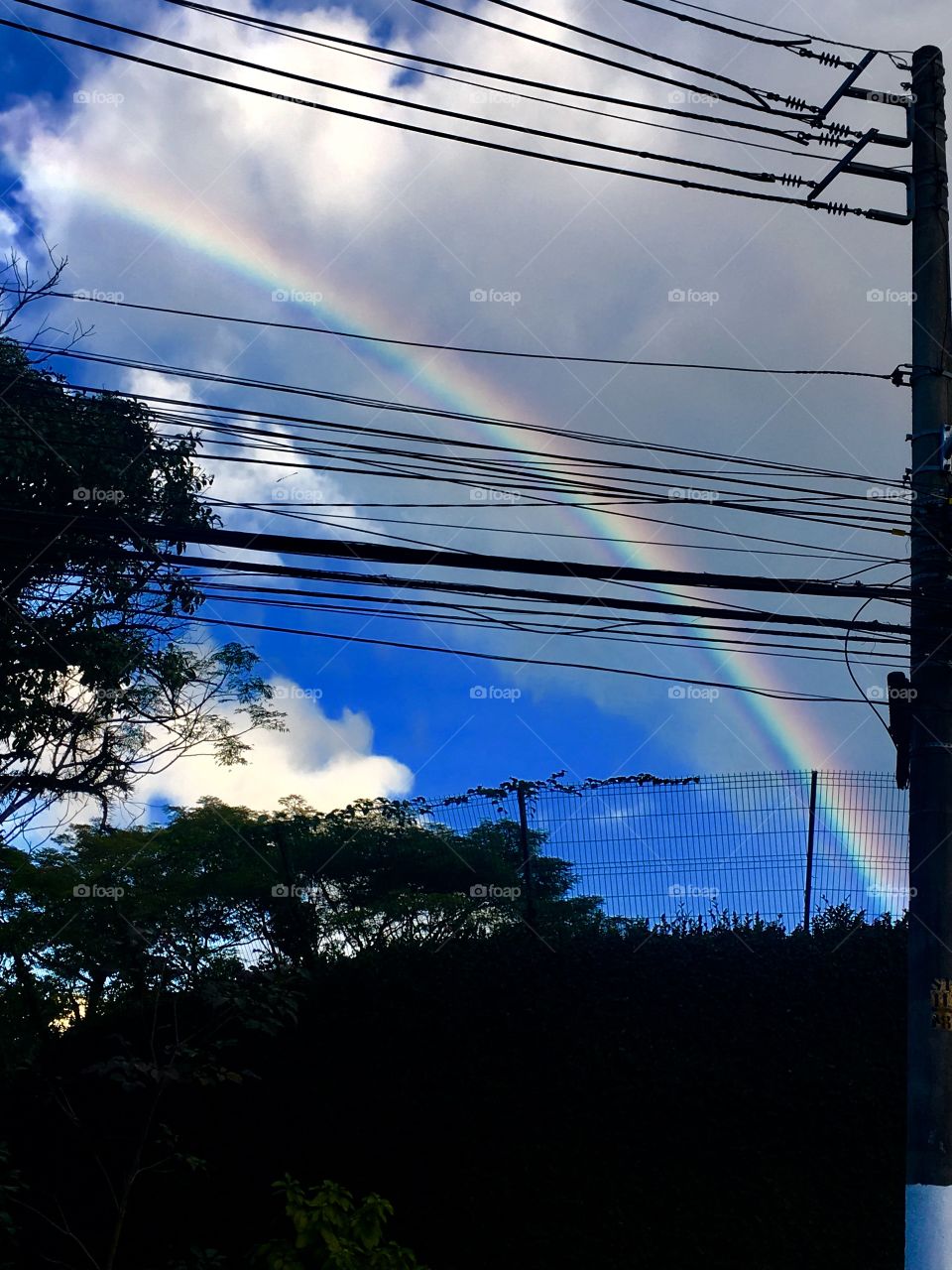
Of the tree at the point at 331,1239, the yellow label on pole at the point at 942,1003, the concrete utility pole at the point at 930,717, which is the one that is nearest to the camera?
the concrete utility pole at the point at 930,717

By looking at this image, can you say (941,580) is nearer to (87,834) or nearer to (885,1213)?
(885,1213)

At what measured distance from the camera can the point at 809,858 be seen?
1119 cm

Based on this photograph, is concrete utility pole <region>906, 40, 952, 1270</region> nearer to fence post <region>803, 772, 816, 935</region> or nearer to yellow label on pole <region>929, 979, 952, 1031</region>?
yellow label on pole <region>929, 979, 952, 1031</region>

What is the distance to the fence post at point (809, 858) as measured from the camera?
1111cm

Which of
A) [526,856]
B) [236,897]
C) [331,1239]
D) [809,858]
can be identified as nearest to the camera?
[331,1239]

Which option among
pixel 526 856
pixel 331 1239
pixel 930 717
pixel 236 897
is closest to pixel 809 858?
pixel 526 856

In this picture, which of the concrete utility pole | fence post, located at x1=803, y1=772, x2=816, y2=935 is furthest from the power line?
fence post, located at x1=803, y1=772, x2=816, y2=935

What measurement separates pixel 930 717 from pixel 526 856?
5.22m

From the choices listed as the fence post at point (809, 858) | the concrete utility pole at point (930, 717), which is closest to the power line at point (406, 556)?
the concrete utility pole at point (930, 717)

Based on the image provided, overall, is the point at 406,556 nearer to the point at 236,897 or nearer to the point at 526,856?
the point at 526,856

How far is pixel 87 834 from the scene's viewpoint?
14.7m

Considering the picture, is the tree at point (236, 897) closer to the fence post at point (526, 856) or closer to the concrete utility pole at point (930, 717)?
the fence post at point (526, 856)

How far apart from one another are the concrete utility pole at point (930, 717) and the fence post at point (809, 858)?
3816mm

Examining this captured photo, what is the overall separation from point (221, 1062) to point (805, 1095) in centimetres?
551
